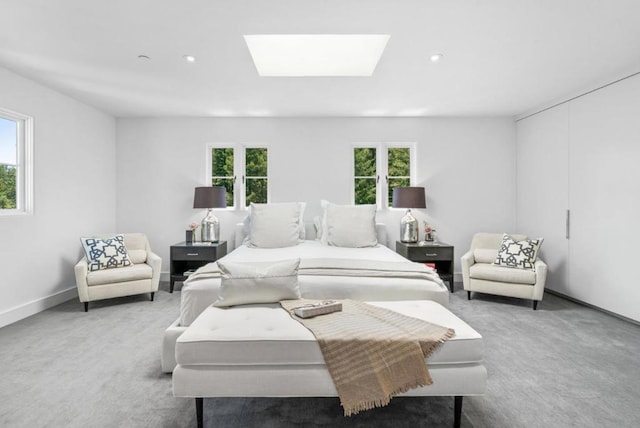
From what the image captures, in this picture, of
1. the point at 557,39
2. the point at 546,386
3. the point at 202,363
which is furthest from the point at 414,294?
the point at 557,39

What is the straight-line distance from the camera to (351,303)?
2.27 meters

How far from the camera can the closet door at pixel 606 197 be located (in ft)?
10.8

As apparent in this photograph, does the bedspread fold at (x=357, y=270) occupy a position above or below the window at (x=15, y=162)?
below

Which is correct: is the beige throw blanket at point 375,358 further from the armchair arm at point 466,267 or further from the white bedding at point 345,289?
the armchair arm at point 466,267

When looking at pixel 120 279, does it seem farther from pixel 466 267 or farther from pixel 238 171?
pixel 466 267

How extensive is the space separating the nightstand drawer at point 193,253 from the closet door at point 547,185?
4.37 meters

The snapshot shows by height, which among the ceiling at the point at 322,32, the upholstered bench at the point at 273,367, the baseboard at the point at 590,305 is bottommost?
the baseboard at the point at 590,305

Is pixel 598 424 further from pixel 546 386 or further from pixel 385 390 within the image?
pixel 385 390

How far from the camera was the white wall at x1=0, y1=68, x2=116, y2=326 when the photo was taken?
10.9ft

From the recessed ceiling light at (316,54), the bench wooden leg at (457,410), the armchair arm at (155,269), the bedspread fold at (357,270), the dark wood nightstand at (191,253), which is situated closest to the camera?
the bench wooden leg at (457,410)

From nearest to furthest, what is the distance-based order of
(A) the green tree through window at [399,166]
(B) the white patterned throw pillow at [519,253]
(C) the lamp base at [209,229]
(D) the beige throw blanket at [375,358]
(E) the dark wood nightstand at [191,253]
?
1. (D) the beige throw blanket at [375,358]
2. (B) the white patterned throw pillow at [519,253]
3. (E) the dark wood nightstand at [191,253]
4. (C) the lamp base at [209,229]
5. (A) the green tree through window at [399,166]

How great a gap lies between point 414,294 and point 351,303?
513mm

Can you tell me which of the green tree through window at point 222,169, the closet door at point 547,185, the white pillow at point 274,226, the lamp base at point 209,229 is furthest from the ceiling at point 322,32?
the lamp base at point 209,229

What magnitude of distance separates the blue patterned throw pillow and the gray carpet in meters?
0.62
